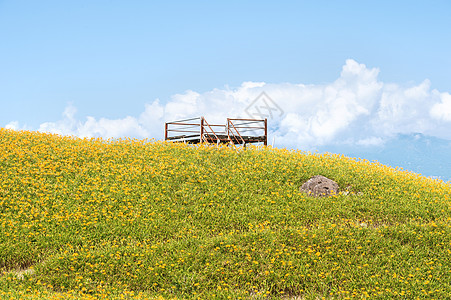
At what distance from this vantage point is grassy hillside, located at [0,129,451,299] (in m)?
9.81

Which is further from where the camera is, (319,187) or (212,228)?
(319,187)

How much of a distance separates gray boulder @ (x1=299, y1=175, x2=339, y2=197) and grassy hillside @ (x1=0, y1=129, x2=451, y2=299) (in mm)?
388

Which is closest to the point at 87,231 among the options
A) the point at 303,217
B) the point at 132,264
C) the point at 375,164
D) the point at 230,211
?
the point at 132,264

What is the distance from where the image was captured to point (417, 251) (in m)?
11.0

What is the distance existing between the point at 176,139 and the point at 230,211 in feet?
44.5

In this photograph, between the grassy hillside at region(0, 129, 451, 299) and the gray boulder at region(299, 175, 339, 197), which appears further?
the gray boulder at region(299, 175, 339, 197)

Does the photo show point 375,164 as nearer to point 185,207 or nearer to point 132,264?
point 185,207

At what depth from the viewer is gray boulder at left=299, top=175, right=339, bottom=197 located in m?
14.4

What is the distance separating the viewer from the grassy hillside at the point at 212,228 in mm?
9812

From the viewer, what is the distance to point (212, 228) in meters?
12.2

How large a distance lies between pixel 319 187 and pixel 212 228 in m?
4.62

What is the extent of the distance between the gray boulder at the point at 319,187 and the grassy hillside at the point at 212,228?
39 cm

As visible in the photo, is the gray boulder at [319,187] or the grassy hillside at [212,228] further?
the gray boulder at [319,187]

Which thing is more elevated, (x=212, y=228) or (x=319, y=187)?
(x=319, y=187)
